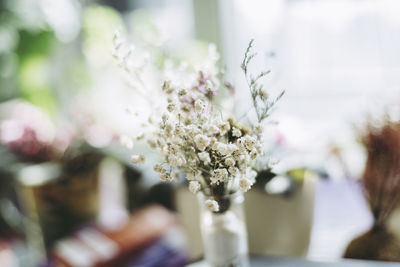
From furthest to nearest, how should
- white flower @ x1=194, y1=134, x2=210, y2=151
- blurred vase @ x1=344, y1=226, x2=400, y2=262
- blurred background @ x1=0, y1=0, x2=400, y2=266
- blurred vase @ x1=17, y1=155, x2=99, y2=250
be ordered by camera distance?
1. blurred vase @ x1=17, y1=155, x2=99, y2=250
2. blurred background @ x1=0, y1=0, x2=400, y2=266
3. blurred vase @ x1=344, y1=226, x2=400, y2=262
4. white flower @ x1=194, y1=134, x2=210, y2=151

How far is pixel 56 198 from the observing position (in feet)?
6.31

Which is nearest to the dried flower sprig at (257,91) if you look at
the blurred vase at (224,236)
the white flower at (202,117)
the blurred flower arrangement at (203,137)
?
the blurred flower arrangement at (203,137)

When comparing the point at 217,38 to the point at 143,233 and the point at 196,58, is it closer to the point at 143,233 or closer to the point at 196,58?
the point at 196,58

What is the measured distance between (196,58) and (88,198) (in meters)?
0.83

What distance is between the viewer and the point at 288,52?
1.80 metres

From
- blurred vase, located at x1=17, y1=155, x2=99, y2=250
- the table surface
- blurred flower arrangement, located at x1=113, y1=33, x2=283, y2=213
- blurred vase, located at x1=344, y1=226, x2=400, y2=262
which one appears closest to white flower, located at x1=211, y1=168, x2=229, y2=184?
blurred flower arrangement, located at x1=113, y1=33, x2=283, y2=213

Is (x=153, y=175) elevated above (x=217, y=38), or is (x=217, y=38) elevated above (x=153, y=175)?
(x=217, y=38)

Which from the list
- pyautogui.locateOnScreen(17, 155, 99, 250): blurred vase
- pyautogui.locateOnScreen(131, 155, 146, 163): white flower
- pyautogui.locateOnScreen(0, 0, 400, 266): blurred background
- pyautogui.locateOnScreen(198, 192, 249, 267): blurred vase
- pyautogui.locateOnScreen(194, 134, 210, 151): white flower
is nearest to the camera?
pyautogui.locateOnScreen(194, 134, 210, 151): white flower

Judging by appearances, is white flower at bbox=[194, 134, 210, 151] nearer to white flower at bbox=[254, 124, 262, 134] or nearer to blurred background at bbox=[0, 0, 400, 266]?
white flower at bbox=[254, 124, 262, 134]

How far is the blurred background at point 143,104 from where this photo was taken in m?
1.42

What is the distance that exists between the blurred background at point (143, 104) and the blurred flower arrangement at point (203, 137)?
0.42 m

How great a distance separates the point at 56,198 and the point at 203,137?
4.44 feet

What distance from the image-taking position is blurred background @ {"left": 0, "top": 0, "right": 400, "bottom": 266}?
1.42 m

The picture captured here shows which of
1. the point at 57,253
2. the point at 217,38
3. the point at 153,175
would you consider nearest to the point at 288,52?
the point at 217,38
